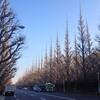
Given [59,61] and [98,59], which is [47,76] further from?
[98,59]

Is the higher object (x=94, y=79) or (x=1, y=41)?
(x=1, y=41)

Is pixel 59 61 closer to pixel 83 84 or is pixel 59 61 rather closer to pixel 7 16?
pixel 83 84

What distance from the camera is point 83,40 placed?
6188 centimetres

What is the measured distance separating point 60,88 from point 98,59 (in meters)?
28.6

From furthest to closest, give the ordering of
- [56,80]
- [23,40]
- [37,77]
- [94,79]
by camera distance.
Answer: [37,77] → [56,80] → [94,79] → [23,40]

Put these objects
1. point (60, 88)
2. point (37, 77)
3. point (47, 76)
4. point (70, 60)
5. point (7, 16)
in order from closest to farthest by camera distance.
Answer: point (7, 16)
point (70, 60)
point (60, 88)
point (47, 76)
point (37, 77)

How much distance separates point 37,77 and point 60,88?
51707mm

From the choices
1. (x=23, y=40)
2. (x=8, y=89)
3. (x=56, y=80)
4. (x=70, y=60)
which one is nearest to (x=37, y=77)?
(x=56, y=80)

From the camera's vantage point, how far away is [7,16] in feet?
117

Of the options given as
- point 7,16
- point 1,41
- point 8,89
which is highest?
point 7,16

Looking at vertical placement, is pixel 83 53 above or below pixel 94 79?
above

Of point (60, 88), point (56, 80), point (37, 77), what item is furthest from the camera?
point (37, 77)

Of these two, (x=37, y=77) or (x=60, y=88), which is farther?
(x=37, y=77)

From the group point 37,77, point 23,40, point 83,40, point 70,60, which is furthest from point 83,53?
point 37,77
